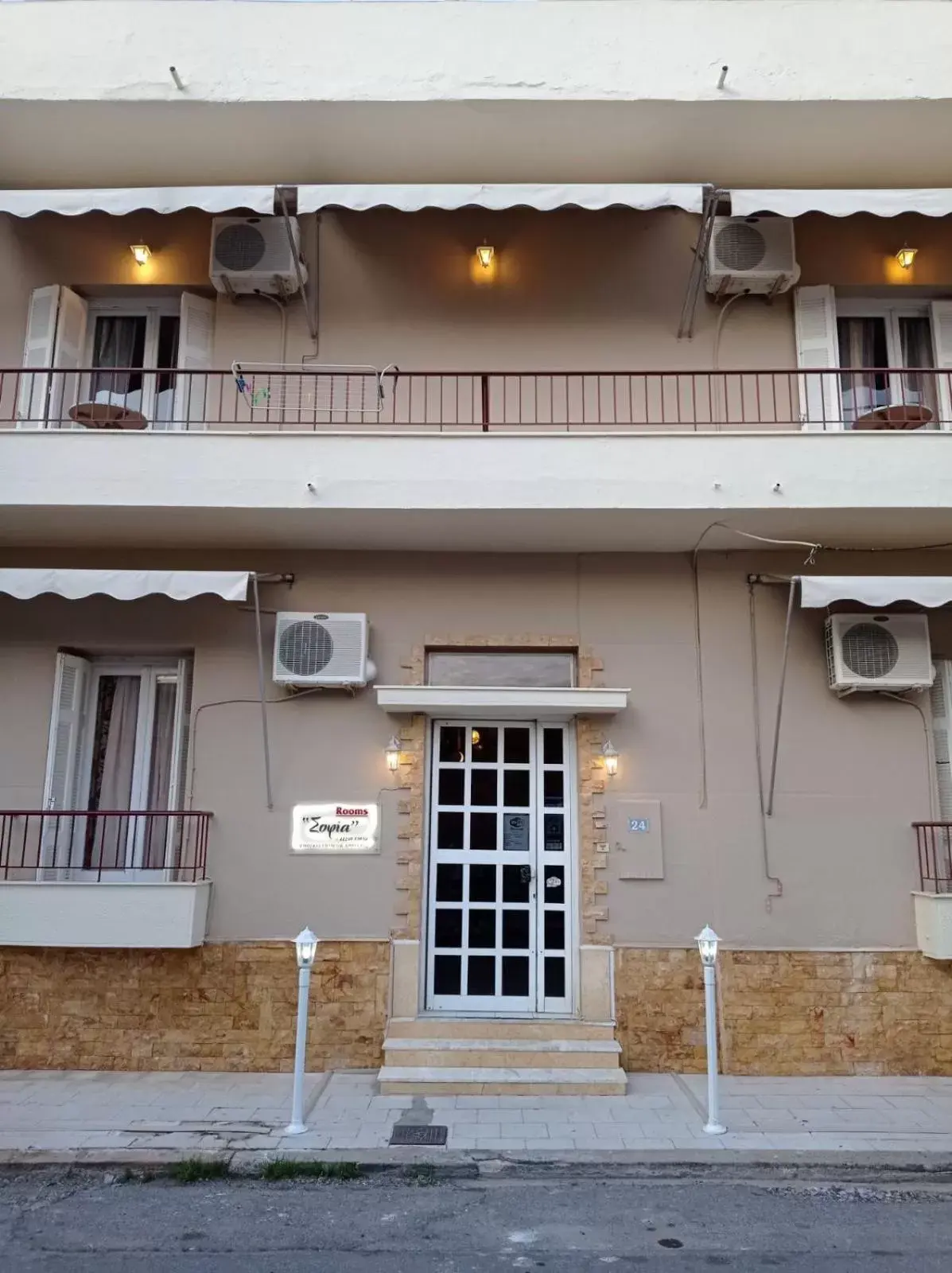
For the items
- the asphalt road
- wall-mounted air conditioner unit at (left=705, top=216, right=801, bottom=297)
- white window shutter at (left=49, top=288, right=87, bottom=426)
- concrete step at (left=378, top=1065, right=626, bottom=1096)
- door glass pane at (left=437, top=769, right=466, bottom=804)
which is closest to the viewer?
the asphalt road

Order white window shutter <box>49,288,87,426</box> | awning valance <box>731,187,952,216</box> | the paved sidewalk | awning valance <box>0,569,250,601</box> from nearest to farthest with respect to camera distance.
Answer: the paved sidewalk, awning valance <box>0,569,250,601</box>, awning valance <box>731,187,952,216</box>, white window shutter <box>49,288,87,426</box>

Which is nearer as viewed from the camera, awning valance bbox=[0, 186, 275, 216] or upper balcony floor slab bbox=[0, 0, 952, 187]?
awning valance bbox=[0, 186, 275, 216]

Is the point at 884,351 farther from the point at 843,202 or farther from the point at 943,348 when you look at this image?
the point at 843,202

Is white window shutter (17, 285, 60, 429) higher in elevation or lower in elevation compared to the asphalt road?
higher

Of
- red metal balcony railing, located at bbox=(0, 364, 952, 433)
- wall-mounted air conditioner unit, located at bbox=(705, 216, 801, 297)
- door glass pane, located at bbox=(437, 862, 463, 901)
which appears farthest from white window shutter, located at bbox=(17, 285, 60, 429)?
wall-mounted air conditioner unit, located at bbox=(705, 216, 801, 297)

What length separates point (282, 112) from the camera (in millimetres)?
7941

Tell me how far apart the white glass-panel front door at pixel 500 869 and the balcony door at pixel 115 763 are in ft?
8.30

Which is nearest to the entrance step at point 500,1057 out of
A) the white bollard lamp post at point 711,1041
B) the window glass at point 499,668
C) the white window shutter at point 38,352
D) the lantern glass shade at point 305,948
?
the white bollard lamp post at point 711,1041

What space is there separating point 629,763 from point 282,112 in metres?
6.85

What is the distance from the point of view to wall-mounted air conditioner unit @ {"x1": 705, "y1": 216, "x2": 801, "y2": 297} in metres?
8.30

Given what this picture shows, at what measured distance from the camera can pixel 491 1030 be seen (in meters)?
7.35

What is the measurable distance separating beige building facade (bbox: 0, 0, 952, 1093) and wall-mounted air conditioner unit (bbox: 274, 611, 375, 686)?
48 millimetres

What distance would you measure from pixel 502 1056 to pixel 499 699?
298cm

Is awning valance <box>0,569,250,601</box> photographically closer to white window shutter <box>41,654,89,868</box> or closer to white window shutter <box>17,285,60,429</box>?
white window shutter <box>41,654,89,868</box>
